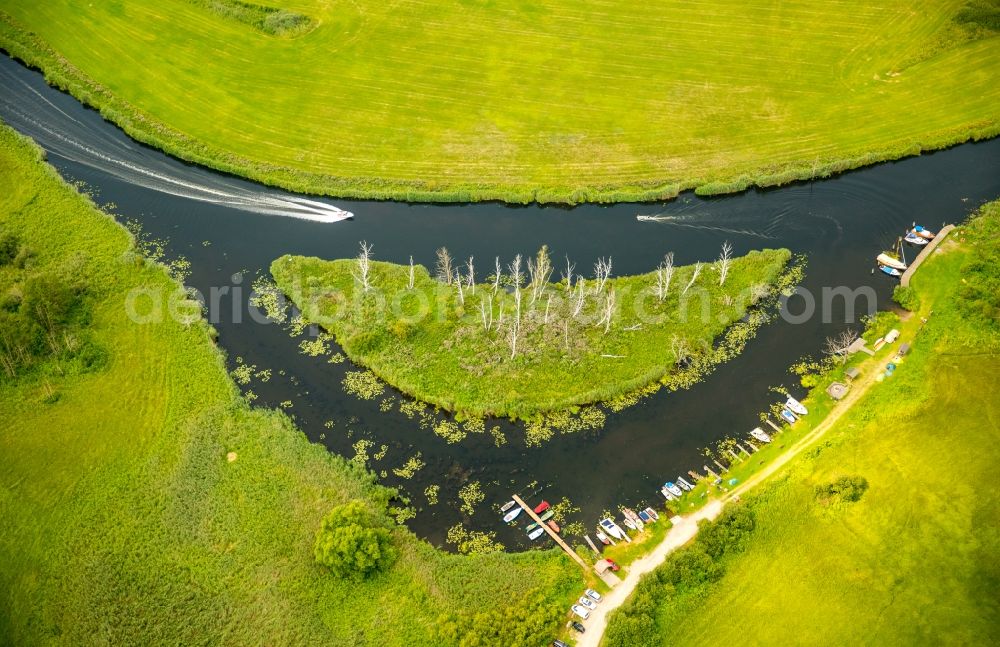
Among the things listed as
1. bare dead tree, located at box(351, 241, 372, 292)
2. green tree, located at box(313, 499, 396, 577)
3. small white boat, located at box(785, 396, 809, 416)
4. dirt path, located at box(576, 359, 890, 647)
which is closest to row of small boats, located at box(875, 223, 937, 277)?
dirt path, located at box(576, 359, 890, 647)

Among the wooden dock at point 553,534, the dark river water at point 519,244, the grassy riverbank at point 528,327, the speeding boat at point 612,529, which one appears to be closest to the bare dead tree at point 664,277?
the grassy riverbank at point 528,327

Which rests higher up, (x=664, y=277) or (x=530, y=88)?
(x=530, y=88)

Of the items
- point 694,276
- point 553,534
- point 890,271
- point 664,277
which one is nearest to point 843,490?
point 553,534

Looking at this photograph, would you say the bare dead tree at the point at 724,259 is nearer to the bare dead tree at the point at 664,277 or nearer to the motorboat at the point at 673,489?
the bare dead tree at the point at 664,277

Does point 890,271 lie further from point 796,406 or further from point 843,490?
point 843,490

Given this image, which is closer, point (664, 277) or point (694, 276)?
point (694, 276)

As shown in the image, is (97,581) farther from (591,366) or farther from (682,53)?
(682,53)

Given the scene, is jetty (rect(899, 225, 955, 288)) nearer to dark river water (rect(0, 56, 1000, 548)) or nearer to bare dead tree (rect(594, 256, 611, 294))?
dark river water (rect(0, 56, 1000, 548))
